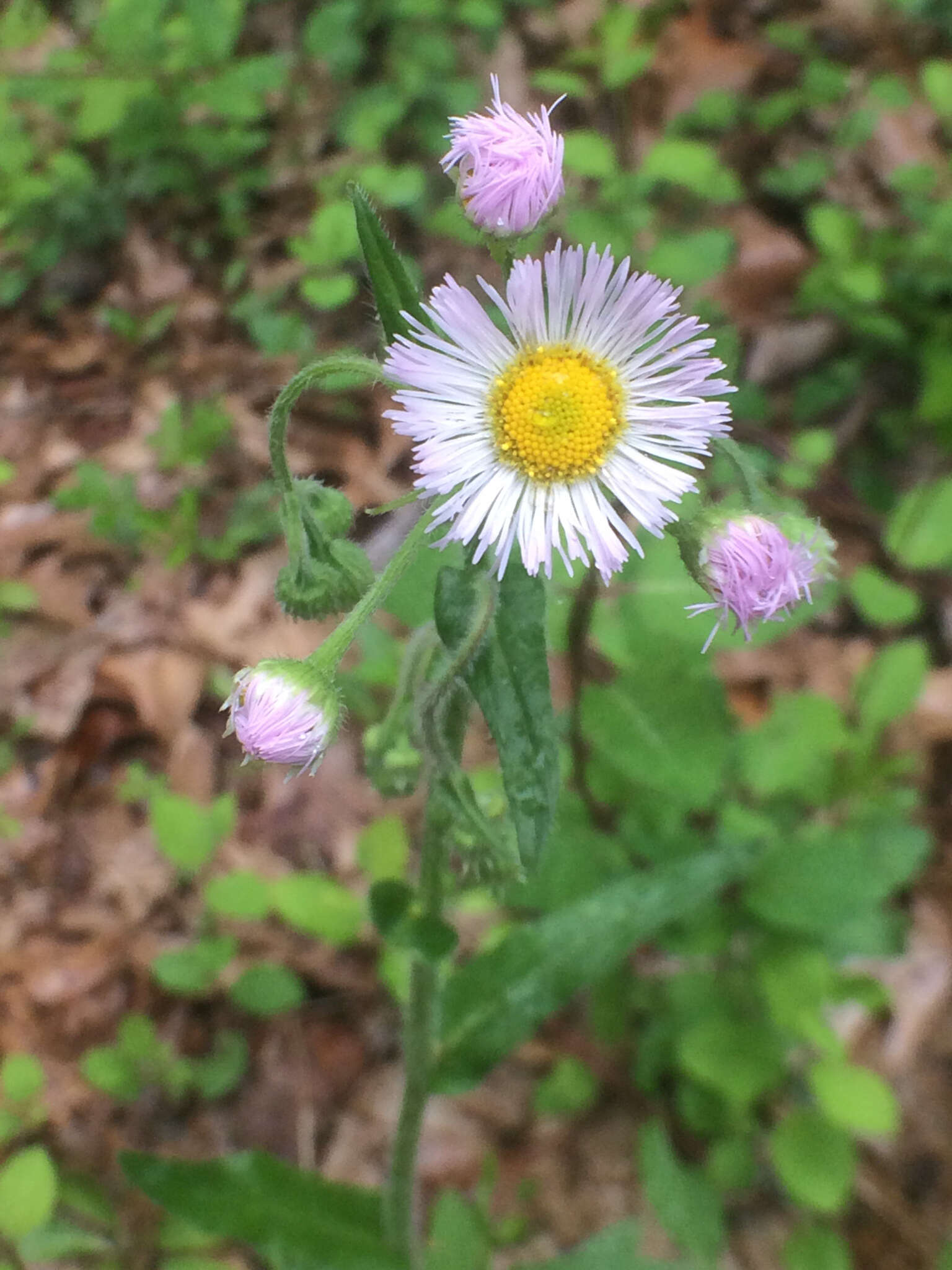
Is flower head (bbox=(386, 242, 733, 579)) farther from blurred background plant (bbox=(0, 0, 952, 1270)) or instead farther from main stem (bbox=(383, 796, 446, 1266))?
main stem (bbox=(383, 796, 446, 1266))

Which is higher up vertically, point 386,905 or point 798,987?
point 386,905

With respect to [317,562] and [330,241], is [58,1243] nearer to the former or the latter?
[317,562]

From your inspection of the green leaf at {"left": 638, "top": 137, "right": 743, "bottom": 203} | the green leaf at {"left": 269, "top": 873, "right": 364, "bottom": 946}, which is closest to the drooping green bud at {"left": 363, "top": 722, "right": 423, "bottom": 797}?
the green leaf at {"left": 269, "top": 873, "right": 364, "bottom": 946}

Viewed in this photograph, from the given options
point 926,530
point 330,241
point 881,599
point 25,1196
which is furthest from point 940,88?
point 25,1196

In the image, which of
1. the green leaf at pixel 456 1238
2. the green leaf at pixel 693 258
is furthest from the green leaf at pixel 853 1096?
the green leaf at pixel 693 258

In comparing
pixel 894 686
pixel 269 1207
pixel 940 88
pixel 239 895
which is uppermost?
pixel 940 88

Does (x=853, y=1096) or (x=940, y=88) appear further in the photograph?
(x=940, y=88)
